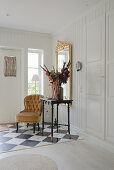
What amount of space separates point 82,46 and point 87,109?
1382mm

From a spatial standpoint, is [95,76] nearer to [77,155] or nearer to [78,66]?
[78,66]

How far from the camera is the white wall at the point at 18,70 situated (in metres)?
4.94

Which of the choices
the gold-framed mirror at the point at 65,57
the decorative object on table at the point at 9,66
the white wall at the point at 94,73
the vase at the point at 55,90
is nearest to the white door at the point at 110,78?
the white wall at the point at 94,73

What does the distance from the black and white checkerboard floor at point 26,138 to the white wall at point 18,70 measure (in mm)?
889

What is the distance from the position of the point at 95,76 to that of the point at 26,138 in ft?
6.39

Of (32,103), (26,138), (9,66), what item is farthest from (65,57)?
(26,138)

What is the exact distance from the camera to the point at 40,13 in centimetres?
382

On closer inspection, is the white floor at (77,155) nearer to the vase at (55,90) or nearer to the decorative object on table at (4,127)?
the vase at (55,90)

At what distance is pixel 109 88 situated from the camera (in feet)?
10.1

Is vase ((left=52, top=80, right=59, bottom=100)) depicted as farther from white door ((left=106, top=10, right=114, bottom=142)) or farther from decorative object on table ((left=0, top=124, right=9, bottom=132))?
decorative object on table ((left=0, top=124, right=9, bottom=132))

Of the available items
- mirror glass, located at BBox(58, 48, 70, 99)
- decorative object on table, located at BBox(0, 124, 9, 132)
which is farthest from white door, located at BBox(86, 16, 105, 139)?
decorative object on table, located at BBox(0, 124, 9, 132)

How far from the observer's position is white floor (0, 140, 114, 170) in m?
2.49

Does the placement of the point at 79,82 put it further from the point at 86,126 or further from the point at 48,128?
the point at 48,128

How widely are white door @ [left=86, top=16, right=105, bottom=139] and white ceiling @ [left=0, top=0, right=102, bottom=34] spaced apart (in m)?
0.47
